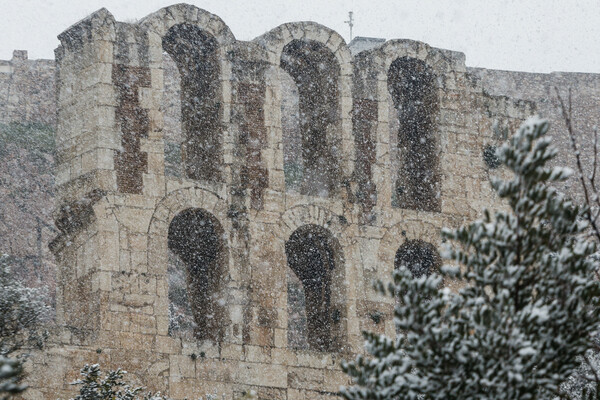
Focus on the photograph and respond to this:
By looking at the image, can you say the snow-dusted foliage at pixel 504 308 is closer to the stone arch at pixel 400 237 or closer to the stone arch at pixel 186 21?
the stone arch at pixel 400 237

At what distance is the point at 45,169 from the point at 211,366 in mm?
19601

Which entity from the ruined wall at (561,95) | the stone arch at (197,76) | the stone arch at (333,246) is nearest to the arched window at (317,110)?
the stone arch at (333,246)

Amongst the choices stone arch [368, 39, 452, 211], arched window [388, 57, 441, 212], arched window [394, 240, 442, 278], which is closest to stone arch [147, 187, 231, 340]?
stone arch [368, 39, 452, 211]

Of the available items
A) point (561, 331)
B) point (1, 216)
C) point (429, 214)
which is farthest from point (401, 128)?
point (1, 216)

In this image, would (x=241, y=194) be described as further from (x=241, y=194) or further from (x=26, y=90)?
(x=26, y=90)

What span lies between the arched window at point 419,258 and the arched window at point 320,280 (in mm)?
1226

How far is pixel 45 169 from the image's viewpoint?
35.7 m

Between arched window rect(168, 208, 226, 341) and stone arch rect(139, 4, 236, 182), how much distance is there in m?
0.64

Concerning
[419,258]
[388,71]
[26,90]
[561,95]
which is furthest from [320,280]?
[561,95]

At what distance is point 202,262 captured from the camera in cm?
1855

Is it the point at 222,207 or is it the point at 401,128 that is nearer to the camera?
the point at 222,207

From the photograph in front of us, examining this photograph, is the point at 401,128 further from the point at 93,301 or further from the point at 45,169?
the point at 45,169

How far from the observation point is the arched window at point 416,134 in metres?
19.9

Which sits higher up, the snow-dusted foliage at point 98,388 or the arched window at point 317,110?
the arched window at point 317,110
